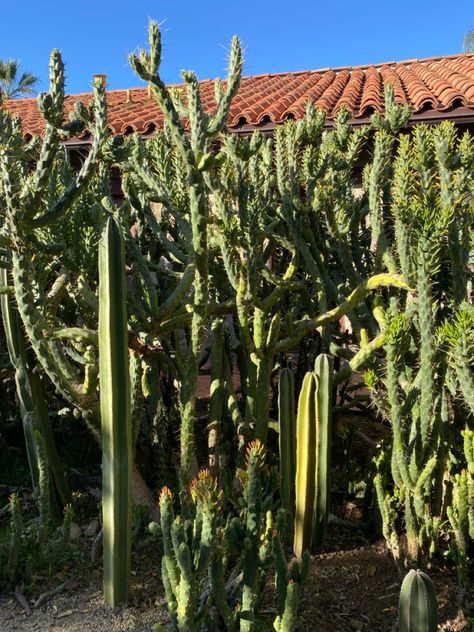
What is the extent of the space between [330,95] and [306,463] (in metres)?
7.85

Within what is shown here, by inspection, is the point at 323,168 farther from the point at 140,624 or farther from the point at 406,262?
the point at 140,624

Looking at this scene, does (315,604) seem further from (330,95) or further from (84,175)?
(330,95)

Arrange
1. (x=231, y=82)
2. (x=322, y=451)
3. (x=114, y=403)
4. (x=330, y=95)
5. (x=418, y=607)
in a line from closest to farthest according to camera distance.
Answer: (x=418, y=607) → (x=114, y=403) → (x=231, y=82) → (x=322, y=451) → (x=330, y=95)

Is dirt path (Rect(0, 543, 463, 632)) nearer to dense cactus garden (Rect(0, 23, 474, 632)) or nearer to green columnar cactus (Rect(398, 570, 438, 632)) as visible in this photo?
dense cactus garden (Rect(0, 23, 474, 632))

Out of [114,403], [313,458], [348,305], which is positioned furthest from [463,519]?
[114,403]

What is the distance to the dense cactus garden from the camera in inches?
102

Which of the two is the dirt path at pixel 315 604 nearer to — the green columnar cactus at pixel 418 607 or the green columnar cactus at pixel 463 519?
the green columnar cactus at pixel 463 519

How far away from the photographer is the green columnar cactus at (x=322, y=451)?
3205 mm

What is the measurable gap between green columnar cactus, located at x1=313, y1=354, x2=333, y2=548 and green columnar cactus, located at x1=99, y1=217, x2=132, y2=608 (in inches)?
39.8

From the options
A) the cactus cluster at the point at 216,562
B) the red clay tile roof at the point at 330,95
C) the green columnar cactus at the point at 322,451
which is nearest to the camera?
the cactus cluster at the point at 216,562

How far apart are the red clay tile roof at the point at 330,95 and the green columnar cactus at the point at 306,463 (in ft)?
13.1

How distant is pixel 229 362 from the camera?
159 inches

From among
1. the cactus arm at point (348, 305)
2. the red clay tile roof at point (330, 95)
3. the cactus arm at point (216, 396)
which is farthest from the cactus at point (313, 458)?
the red clay tile roof at point (330, 95)

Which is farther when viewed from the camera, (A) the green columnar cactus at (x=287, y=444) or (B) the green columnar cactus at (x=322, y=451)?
(A) the green columnar cactus at (x=287, y=444)
